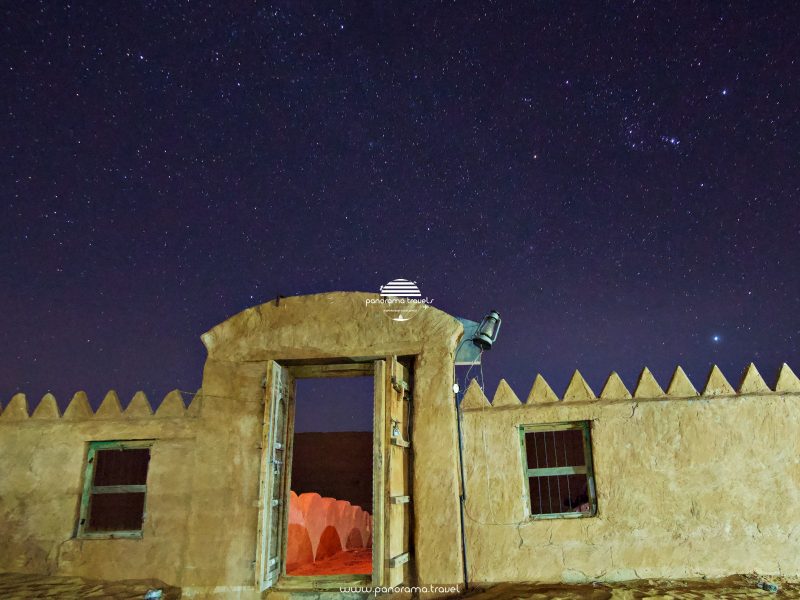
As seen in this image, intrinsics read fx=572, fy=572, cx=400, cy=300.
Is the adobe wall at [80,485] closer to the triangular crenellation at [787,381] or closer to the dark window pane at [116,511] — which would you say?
the dark window pane at [116,511]

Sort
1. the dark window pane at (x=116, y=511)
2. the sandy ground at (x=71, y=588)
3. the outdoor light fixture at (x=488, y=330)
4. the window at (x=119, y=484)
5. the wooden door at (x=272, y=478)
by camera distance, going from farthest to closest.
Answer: the dark window pane at (x=116, y=511) < the window at (x=119, y=484) < the outdoor light fixture at (x=488, y=330) < the sandy ground at (x=71, y=588) < the wooden door at (x=272, y=478)

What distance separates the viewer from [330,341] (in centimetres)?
695

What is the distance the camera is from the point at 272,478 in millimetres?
6453

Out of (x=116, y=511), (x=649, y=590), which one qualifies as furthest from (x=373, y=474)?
(x=116, y=511)

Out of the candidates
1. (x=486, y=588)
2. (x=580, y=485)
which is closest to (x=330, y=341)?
(x=486, y=588)

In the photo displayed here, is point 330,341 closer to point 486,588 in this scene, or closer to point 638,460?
point 486,588

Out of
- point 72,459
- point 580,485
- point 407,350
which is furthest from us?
point 580,485

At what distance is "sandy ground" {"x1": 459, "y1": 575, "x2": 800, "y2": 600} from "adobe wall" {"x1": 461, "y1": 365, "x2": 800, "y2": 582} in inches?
4.6

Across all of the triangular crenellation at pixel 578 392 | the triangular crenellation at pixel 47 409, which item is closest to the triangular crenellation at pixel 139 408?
the triangular crenellation at pixel 47 409

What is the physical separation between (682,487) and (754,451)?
0.92 m

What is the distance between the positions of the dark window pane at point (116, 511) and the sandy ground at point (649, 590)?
961 centimetres

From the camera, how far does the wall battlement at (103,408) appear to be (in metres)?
7.42

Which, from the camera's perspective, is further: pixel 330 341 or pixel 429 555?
pixel 330 341

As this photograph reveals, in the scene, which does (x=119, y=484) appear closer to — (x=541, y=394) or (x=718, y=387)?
(x=541, y=394)
